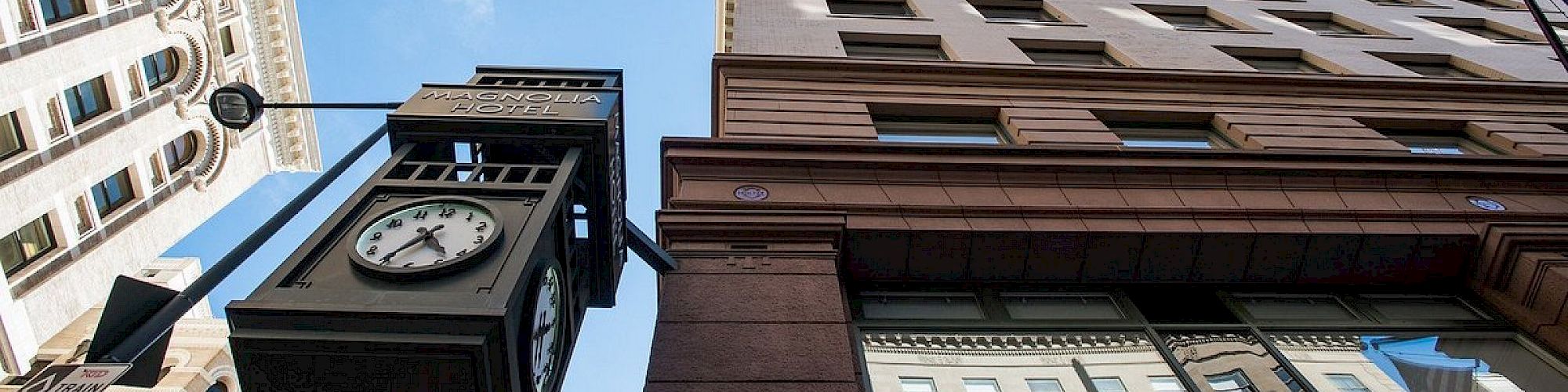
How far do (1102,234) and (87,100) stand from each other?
31.2m

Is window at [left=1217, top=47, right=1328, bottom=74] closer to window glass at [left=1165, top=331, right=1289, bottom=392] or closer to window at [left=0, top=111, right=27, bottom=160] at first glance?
window glass at [left=1165, top=331, right=1289, bottom=392]

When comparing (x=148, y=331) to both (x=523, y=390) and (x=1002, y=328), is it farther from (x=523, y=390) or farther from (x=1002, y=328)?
(x=1002, y=328)

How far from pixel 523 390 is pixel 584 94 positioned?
3429mm

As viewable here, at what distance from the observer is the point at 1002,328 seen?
8.59 meters

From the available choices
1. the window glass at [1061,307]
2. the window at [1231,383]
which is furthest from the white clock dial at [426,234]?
the window at [1231,383]

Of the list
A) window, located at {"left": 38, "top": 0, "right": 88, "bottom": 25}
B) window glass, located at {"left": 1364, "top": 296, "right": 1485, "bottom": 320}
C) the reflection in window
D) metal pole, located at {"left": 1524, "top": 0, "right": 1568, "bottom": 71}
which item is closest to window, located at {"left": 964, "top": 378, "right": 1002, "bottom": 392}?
the reflection in window

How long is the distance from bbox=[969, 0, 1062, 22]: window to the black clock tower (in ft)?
48.7

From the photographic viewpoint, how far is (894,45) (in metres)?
18.1

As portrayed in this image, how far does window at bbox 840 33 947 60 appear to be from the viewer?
58.6 feet

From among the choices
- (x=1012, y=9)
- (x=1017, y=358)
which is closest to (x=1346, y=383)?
(x=1017, y=358)

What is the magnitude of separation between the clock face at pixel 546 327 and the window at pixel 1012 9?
1704cm

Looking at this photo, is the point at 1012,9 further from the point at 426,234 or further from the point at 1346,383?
the point at 426,234

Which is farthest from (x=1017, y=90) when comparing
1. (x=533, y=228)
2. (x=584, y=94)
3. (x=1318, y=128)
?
(x=533, y=228)

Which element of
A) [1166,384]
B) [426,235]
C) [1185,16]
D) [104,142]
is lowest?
[104,142]
